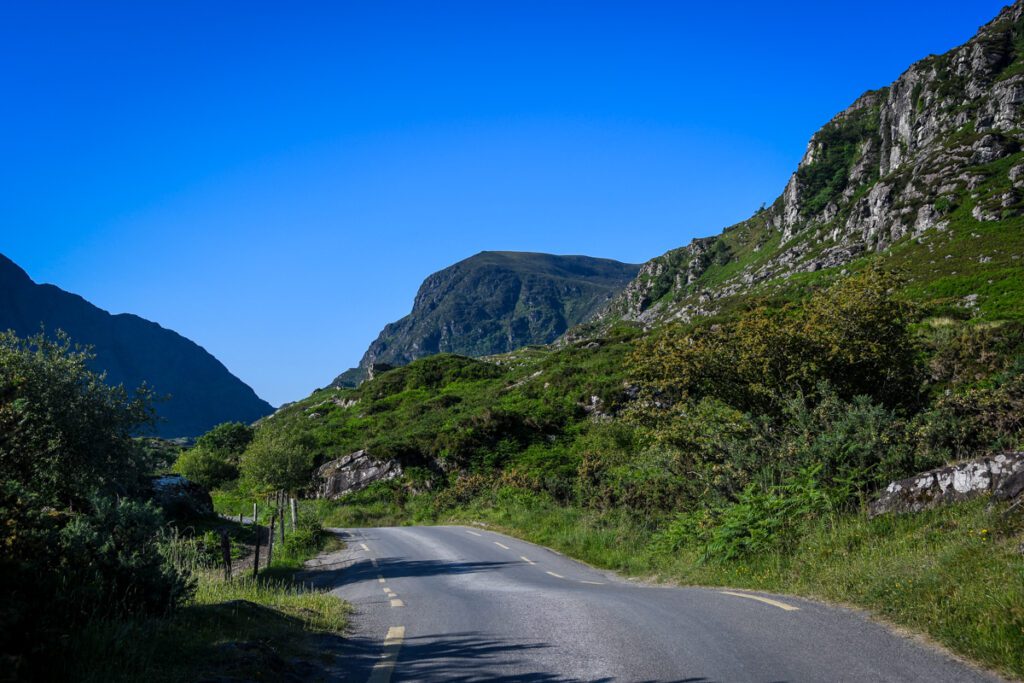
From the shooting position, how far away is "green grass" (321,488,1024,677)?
631 cm

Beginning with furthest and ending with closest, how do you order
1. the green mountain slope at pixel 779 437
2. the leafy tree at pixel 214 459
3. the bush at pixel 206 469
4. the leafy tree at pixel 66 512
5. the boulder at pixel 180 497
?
1. the leafy tree at pixel 214 459
2. the bush at pixel 206 469
3. the boulder at pixel 180 497
4. the green mountain slope at pixel 779 437
5. the leafy tree at pixel 66 512

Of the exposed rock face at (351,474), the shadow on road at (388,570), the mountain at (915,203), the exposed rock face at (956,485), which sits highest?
the mountain at (915,203)

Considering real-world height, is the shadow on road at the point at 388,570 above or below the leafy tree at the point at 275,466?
below

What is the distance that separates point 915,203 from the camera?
66.8 metres

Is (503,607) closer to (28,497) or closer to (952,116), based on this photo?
(28,497)

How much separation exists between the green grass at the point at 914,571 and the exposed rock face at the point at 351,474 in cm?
2438

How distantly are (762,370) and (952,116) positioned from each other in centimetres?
9202

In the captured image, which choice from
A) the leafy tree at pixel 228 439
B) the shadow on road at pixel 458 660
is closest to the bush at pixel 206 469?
the leafy tree at pixel 228 439

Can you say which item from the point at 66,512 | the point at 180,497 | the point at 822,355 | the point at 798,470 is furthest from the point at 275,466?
the point at 798,470

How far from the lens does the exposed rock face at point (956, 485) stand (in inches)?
385

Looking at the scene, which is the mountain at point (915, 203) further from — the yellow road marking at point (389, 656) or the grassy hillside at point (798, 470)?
the yellow road marking at point (389, 656)

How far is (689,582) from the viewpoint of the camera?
13.2 m

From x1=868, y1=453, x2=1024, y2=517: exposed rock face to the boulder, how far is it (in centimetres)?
2278

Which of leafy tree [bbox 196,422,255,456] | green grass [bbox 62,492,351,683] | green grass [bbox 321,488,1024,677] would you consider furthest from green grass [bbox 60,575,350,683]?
leafy tree [bbox 196,422,255,456]
